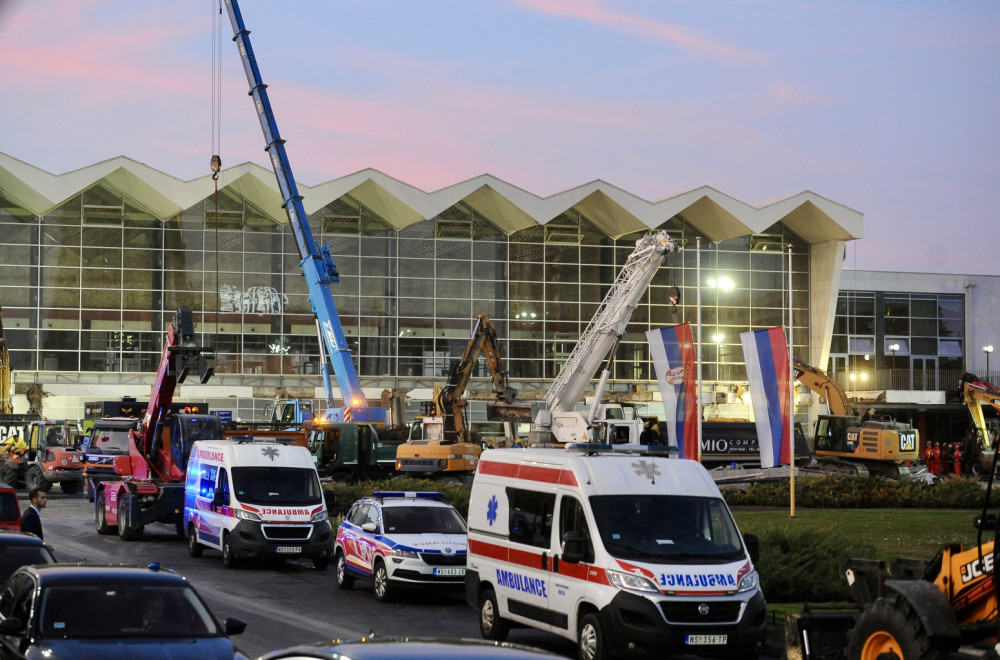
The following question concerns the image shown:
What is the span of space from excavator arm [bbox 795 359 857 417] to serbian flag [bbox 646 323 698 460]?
22.4 meters

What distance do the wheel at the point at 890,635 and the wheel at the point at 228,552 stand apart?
14918mm

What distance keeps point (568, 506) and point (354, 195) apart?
60603 millimetres

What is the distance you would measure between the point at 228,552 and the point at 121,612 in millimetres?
13865

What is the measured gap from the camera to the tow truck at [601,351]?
45.3m

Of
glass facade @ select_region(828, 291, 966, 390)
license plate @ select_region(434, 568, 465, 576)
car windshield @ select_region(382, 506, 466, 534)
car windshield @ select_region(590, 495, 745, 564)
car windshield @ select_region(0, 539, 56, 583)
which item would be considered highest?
glass facade @ select_region(828, 291, 966, 390)

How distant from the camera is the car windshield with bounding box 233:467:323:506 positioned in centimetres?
2417

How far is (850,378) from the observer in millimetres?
80875

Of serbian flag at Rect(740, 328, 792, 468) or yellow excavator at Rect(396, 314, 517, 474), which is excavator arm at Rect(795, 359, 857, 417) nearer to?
yellow excavator at Rect(396, 314, 517, 474)

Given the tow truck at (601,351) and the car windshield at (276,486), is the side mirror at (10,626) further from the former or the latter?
the tow truck at (601,351)

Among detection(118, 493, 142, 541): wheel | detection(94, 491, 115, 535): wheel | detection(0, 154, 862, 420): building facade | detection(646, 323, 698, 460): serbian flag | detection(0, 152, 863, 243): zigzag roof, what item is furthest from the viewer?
detection(0, 154, 862, 420): building facade

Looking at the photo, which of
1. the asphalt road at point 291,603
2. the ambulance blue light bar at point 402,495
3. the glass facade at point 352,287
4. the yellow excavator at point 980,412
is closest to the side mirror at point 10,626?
the asphalt road at point 291,603

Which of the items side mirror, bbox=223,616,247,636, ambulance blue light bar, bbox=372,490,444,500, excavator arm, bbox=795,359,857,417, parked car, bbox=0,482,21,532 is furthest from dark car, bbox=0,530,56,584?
excavator arm, bbox=795,359,857,417

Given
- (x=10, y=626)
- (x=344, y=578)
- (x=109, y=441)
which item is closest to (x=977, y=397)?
(x=109, y=441)

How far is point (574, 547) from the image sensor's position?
1355cm
